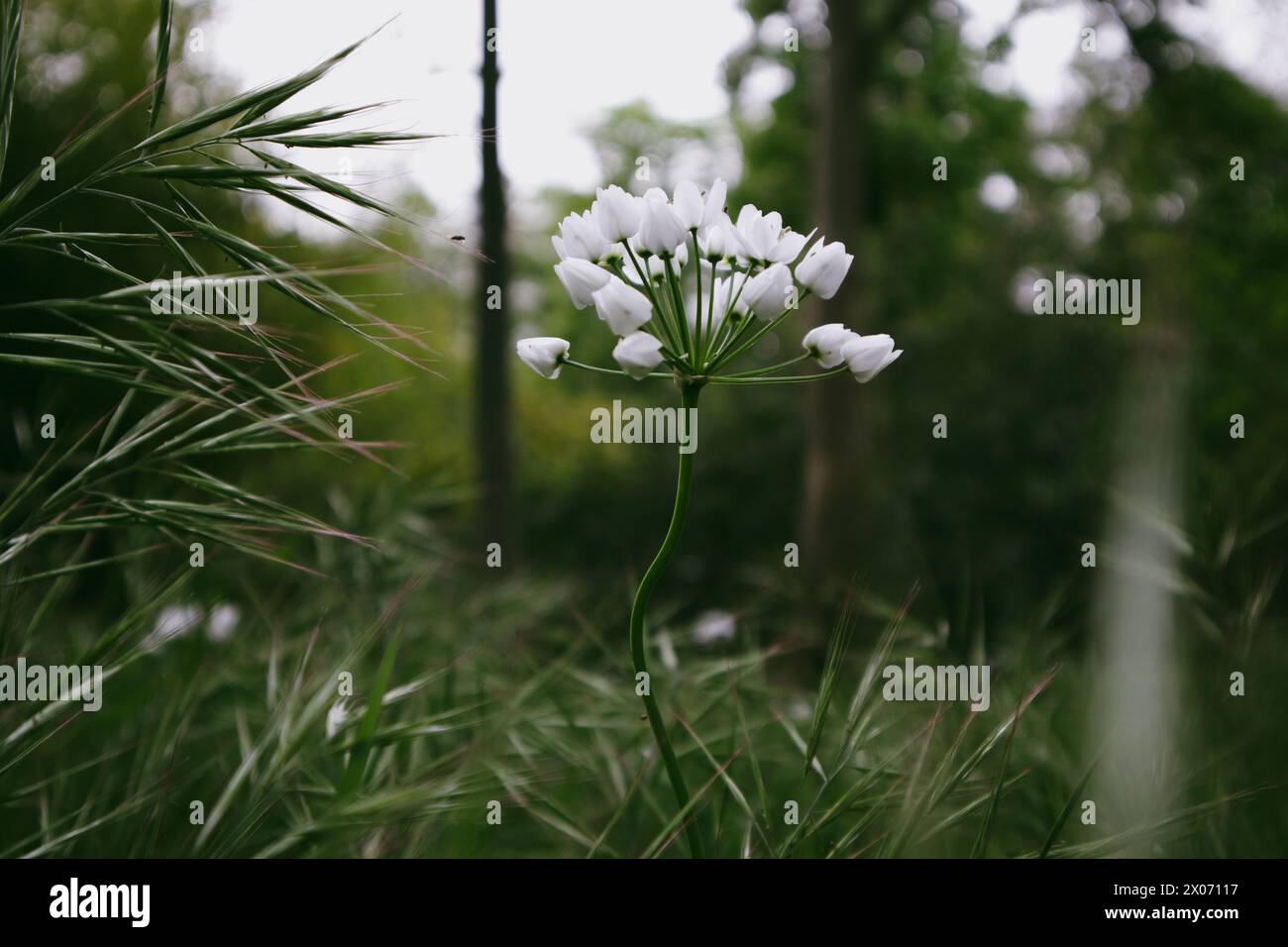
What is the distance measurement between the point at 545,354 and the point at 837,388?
660cm

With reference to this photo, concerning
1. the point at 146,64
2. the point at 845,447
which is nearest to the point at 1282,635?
the point at 845,447

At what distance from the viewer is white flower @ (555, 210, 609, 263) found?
180 cm

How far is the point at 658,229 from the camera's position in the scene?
1754 mm

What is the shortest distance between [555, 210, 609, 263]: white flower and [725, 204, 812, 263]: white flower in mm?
230

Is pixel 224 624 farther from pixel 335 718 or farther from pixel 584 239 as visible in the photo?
pixel 584 239

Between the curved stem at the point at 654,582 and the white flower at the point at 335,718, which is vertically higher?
the curved stem at the point at 654,582

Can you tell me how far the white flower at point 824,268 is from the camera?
1.84m

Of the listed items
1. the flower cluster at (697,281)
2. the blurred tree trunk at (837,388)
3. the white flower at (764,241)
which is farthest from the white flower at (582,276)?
the blurred tree trunk at (837,388)

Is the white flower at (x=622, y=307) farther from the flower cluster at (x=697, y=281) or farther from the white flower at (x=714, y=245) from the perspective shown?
the white flower at (x=714, y=245)

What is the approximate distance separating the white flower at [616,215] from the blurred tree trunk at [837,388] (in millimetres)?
6477

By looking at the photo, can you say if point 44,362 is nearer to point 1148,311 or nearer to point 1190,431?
point 1190,431

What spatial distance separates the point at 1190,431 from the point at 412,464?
26.3 ft

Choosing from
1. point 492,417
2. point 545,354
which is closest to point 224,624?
point 545,354

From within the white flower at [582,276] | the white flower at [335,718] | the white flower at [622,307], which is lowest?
the white flower at [335,718]
